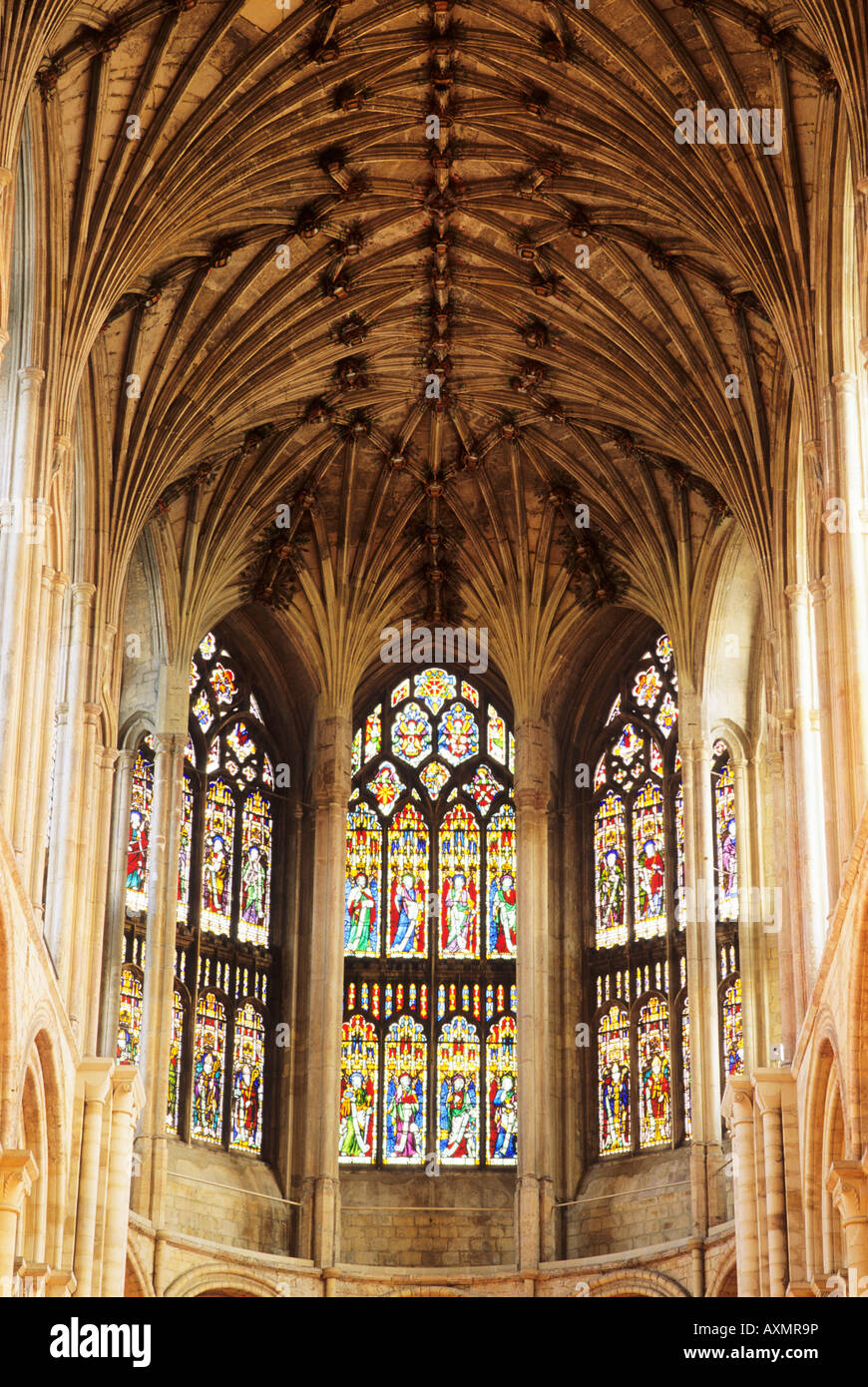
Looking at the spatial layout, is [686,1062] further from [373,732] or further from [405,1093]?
[373,732]

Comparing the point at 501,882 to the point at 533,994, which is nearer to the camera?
the point at 533,994

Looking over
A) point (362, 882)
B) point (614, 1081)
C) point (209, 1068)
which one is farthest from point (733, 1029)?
point (209, 1068)

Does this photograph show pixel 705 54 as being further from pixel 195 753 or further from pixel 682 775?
pixel 195 753

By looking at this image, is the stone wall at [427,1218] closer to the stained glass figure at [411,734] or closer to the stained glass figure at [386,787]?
the stained glass figure at [386,787]

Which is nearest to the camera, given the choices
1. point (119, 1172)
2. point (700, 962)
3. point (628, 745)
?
point (119, 1172)

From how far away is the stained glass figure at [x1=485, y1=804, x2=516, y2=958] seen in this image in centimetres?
3653

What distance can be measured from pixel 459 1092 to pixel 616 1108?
8.76 ft

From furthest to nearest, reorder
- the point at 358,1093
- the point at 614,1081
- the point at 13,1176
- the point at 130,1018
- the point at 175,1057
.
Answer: the point at 358,1093 → the point at 614,1081 → the point at 175,1057 → the point at 130,1018 → the point at 13,1176

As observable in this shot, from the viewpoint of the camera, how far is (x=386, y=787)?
124 feet

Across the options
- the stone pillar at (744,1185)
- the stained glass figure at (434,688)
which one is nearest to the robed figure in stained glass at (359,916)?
the stained glass figure at (434,688)

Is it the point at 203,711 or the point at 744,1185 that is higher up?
the point at 203,711

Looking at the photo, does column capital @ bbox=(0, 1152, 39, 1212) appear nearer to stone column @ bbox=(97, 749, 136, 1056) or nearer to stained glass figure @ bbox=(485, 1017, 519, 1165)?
stone column @ bbox=(97, 749, 136, 1056)

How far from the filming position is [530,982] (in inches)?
1369

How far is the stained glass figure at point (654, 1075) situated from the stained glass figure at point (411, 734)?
6262 mm
